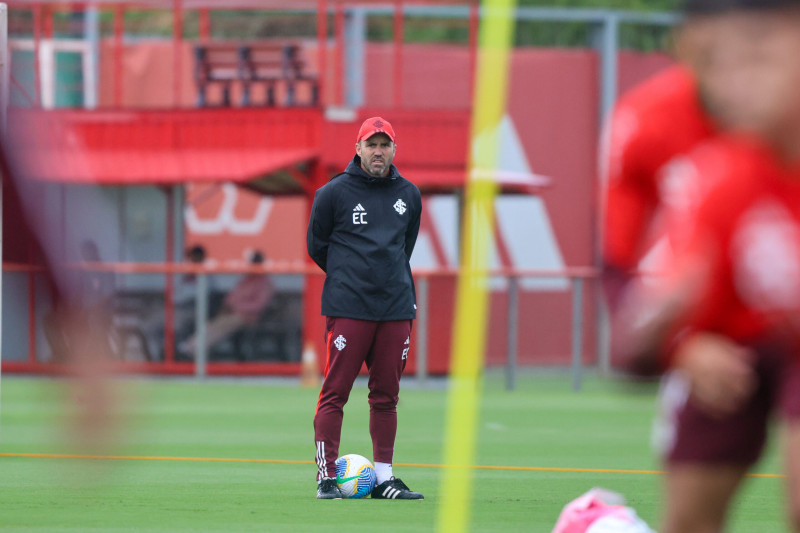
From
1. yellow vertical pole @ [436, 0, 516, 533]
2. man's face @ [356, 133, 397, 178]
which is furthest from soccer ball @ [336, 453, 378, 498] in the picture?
yellow vertical pole @ [436, 0, 516, 533]

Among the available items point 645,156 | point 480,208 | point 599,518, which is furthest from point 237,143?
point 645,156

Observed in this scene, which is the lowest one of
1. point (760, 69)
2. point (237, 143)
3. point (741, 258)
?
point (237, 143)

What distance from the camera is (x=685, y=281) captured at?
355 cm

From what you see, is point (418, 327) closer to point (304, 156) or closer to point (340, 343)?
point (304, 156)

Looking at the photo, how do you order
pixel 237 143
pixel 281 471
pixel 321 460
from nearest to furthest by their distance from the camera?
pixel 321 460, pixel 281 471, pixel 237 143

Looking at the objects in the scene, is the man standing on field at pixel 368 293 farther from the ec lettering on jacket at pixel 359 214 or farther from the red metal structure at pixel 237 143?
the red metal structure at pixel 237 143

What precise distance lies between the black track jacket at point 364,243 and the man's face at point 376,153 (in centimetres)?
6

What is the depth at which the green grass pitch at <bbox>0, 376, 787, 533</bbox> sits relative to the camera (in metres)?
7.57

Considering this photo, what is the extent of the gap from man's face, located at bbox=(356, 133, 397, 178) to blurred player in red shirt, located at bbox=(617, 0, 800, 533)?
5.04 meters

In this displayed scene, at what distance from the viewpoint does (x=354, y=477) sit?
873 cm

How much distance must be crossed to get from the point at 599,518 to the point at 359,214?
3.52 metres

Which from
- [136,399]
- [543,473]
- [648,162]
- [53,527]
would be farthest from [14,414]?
[648,162]

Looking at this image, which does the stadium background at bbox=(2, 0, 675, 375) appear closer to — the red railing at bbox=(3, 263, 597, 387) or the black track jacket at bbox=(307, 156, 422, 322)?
the red railing at bbox=(3, 263, 597, 387)

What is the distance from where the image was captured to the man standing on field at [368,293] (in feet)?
28.3
